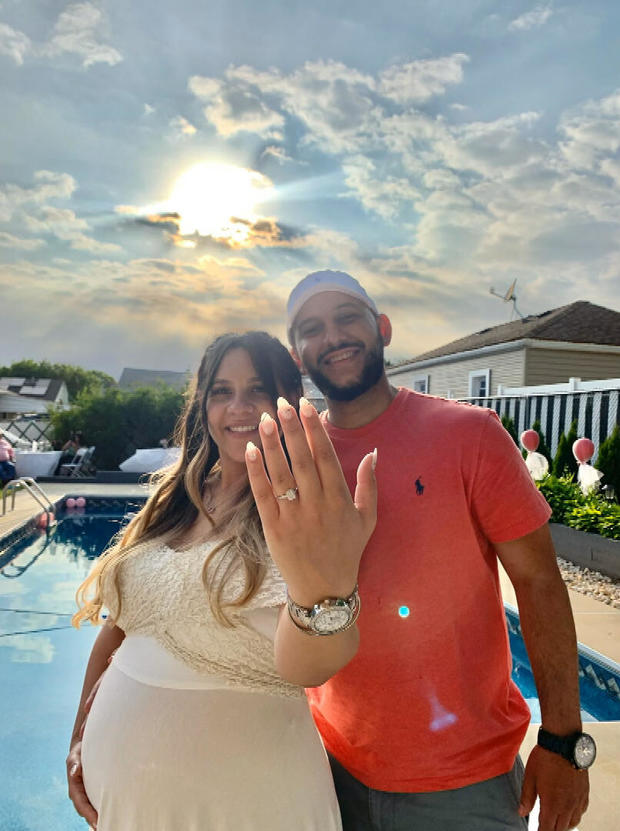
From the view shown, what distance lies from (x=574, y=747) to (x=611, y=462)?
805cm

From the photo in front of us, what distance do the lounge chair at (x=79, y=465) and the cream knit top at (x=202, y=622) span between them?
1863 centimetres

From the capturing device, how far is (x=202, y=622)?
1503 millimetres

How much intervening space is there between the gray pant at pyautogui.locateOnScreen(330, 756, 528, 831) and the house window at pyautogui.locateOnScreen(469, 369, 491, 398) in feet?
53.7

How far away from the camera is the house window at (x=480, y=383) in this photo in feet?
56.7

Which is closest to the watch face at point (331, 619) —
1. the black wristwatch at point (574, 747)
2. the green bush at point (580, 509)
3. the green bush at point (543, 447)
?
the black wristwatch at point (574, 747)

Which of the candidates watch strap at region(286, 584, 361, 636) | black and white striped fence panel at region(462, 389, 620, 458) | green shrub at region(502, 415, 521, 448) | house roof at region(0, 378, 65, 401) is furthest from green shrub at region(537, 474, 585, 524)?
house roof at region(0, 378, 65, 401)

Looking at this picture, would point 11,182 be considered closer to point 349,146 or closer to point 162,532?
point 349,146

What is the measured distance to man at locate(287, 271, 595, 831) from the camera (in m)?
1.54

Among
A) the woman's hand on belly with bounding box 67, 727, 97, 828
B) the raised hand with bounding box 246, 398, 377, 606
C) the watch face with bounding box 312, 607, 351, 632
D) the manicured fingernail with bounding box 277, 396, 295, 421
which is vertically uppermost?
the manicured fingernail with bounding box 277, 396, 295, 421

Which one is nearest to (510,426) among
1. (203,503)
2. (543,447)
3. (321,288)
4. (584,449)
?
(543,447)

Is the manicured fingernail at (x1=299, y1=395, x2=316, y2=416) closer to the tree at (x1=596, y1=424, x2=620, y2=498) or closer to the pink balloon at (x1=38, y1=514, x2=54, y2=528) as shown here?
the tree at (x1=596, y1=424, x2=620, y2=498)

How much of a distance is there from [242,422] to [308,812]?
3.50 feet

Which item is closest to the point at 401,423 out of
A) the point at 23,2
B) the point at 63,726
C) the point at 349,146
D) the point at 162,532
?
the point at 162,532

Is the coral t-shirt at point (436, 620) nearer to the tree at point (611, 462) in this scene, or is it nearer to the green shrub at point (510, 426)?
the tree at point (611, 462)
